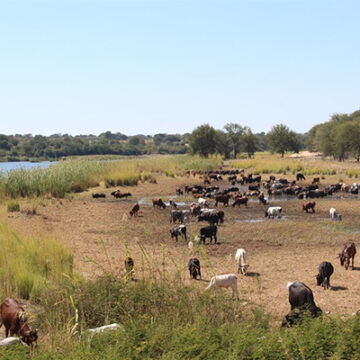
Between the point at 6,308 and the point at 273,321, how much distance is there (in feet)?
13.2

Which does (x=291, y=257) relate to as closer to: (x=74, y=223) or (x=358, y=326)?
(x=358, y=326)

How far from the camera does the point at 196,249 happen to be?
13992mm

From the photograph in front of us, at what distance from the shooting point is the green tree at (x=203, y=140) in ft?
241

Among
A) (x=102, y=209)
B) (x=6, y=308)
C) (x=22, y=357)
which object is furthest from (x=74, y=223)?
(x=22, y=357)

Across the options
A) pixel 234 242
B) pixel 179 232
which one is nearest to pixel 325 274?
pixel 234 242

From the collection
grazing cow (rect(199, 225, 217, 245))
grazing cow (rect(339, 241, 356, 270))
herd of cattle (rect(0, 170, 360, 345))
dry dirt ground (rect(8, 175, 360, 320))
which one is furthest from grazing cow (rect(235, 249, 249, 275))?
grazing cow (rect(199, 225, 217, 245))

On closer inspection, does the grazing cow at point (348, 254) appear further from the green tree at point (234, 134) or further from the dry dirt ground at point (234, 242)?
the green tree at point (234, 134)

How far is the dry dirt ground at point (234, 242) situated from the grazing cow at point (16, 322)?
1407 millimetres

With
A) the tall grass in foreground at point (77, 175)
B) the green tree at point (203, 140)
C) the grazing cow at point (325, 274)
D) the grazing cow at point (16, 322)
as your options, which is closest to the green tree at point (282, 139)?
the green tree at point (203, 140)

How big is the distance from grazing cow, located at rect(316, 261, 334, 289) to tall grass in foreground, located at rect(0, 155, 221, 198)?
16129mm

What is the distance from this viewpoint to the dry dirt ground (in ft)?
32.2

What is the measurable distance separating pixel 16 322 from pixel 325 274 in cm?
685

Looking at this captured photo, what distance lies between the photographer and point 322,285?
10.7 meters

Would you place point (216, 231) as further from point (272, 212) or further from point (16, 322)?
point (16, 322)
